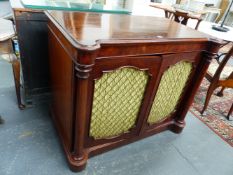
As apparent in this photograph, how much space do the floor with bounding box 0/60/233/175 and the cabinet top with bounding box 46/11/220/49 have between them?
791 millimetres

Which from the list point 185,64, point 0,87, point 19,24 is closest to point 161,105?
point 185,64

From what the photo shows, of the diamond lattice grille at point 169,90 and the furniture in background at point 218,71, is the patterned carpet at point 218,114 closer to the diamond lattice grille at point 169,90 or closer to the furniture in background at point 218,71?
the furniture in background at point 218,71

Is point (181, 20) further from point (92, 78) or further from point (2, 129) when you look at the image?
point (2, 129)

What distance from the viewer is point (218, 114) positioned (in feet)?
6.28

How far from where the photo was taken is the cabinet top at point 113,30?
2.77 ft

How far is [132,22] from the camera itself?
1.19 m

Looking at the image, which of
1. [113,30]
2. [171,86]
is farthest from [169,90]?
[113,30]

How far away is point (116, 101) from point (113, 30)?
0.37 metres

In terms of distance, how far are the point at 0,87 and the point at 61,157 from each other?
99cm

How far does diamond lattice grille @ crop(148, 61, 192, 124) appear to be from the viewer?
1.19 meters

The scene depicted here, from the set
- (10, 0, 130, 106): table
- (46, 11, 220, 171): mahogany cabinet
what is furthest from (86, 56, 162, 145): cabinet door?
(10, 0, 130, 106): table

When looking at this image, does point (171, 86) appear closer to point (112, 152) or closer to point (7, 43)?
point (112, 152)

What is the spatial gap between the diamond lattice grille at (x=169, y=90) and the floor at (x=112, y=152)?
0.24 metres

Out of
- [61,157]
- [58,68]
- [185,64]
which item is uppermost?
[185,64]
